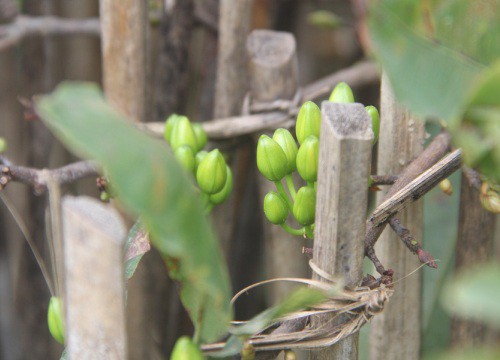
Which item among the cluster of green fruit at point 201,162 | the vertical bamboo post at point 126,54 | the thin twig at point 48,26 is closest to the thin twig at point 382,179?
the cluster of green fruit at point 201,162

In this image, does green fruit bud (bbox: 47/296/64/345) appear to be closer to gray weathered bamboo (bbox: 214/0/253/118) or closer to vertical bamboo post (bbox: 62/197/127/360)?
vertical bamboo post (bbox: 62/197/127/360)

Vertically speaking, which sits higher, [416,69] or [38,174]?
[416,69]

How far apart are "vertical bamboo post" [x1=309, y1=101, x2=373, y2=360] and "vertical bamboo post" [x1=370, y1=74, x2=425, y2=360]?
141 millimetres

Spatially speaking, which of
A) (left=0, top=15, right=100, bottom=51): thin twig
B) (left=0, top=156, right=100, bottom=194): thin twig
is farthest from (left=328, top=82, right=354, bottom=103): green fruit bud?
(left=0, top=15, right=100, bottom=51): thin twig

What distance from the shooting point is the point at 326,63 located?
1.22m

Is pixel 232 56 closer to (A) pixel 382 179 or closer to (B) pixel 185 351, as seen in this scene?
(A) pixel 382 179

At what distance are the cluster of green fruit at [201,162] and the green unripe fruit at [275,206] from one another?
5 cm

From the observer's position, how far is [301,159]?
1.33 feet

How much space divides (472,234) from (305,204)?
0.84ft

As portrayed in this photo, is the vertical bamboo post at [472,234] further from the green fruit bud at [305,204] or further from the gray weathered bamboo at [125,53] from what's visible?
the gray weathered bamboo at [125,53]

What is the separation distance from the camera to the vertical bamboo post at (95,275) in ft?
0.95

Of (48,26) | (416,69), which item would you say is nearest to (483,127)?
(416,69)

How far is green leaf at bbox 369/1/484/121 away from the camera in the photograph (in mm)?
256

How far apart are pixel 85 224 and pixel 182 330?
0.65 meters
